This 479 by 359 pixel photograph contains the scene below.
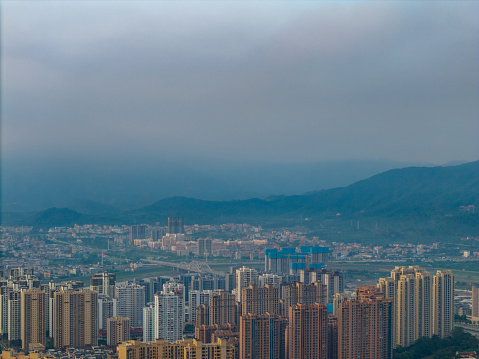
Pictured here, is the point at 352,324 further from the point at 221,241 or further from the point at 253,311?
the point at 221,241

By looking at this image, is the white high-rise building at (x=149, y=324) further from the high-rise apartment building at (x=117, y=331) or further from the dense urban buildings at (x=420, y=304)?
the dense urban buildings at (x=420, y=304)

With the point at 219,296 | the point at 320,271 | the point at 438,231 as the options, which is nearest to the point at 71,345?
the point at 219,296

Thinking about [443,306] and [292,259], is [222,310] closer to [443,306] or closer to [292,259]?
[443,306]

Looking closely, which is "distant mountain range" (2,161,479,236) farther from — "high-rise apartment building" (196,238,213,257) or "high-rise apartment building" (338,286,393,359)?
"high-rise apartment building" (338,286,393,359)

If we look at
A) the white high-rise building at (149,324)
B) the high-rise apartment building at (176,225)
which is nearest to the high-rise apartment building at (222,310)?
the white high-rise building at (149,324)

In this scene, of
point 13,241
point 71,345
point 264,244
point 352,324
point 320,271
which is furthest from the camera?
point 264,244

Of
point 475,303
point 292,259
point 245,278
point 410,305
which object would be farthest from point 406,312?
point 292,259

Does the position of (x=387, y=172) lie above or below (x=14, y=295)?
above
